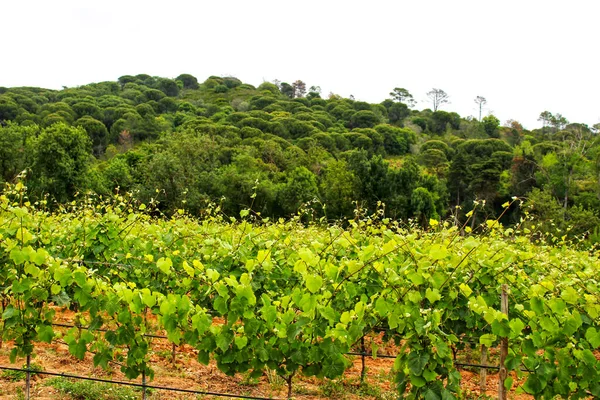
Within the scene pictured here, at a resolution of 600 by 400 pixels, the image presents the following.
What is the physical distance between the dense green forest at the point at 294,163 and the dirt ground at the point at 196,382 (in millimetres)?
1880

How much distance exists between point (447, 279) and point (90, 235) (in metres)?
3.61

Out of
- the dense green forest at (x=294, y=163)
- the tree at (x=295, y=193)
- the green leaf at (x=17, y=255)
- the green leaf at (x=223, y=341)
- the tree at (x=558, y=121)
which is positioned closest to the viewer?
the green leaf at (x=17, y=255)

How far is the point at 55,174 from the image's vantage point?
25.6 meters

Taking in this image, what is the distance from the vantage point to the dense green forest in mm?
26359

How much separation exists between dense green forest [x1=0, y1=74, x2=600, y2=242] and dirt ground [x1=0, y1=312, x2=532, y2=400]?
1.88m

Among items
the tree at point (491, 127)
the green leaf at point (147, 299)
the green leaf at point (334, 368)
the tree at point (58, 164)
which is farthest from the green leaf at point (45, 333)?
the tree at point (491, 127)

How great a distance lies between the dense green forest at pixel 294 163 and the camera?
Answer: 1038 inches

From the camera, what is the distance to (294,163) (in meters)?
39.0

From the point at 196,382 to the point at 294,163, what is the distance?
34.0m

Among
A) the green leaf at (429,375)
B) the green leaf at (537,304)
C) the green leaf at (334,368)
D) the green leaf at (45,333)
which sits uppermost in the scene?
the green leaf at (537,304)

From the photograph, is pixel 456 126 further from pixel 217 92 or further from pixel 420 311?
pixel 420 311

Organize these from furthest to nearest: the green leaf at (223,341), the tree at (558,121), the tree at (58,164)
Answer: the tree at (558,121) < the tree at (58,164) < the green leaf at (223,341)

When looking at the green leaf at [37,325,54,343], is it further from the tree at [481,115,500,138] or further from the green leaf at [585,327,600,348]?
the tree at [481,115,500,138]

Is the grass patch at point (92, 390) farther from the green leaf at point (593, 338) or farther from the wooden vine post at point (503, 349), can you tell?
the green leaf at point (593, 338)
